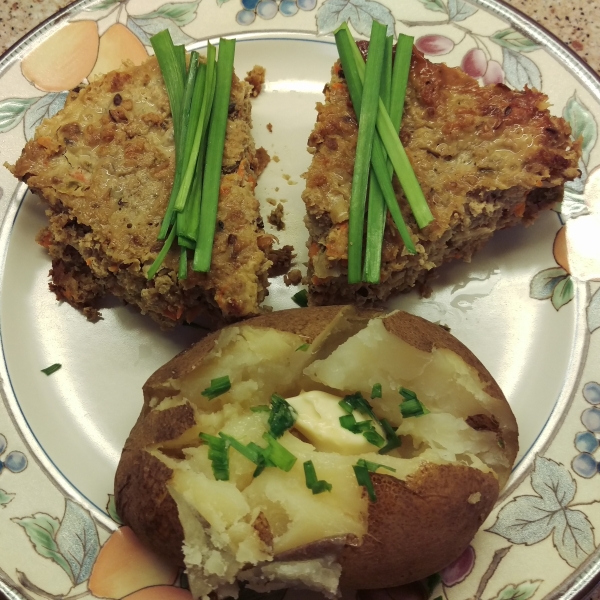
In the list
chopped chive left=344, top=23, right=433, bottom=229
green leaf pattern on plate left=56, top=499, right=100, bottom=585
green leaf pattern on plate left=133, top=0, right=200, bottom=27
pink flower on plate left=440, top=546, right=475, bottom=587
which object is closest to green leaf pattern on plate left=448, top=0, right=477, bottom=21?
chopped chive left=344, top=23, right=433, bottom=229

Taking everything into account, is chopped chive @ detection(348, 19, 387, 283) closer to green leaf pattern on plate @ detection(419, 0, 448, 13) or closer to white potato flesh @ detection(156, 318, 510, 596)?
white potato flesh @ detection(156, 318, 510, 596)

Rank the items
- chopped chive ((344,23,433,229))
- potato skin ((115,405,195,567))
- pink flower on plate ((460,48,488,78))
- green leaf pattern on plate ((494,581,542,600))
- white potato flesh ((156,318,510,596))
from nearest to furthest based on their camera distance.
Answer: white potato flesh ((156,318,510,596)), potato skin ((115,405,195,567)), green leaf pattern on plate ((494,581,542,600)), chopped chive ((344,23,433,229)), pink flower on plate ((460,48,488,78))

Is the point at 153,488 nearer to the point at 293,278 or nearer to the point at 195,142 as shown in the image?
the point at 293,278

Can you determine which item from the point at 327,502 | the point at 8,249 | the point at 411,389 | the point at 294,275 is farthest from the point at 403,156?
the point at 8,249

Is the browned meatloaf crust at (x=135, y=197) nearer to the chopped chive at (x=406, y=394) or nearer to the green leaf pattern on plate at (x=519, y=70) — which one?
the chopped chive at (x=406, y=394)

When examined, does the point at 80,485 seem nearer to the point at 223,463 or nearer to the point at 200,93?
the point at 223,463
